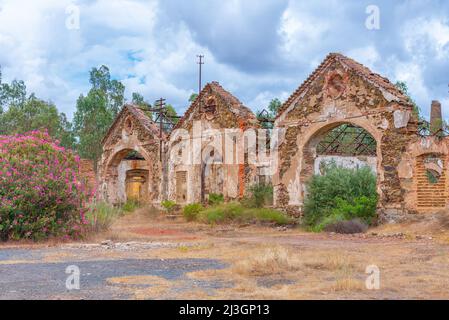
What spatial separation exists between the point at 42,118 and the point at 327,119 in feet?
93.8

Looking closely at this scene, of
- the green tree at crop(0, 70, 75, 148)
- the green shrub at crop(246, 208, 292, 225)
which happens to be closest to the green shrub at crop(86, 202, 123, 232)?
the green shrub at crop(246, 208, 292, 225)

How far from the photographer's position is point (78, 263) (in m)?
9.46

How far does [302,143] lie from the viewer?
1991 cm

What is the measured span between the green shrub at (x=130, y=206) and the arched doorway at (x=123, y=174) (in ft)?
2.80

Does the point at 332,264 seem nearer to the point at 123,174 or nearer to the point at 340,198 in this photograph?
the point at 340,198

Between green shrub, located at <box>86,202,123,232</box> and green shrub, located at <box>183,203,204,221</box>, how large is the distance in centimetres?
721

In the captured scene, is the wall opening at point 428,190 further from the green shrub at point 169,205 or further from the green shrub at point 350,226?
the green shrub at point 169,205

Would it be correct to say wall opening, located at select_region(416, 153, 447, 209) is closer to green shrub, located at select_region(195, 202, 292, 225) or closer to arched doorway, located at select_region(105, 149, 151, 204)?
green shrub, located at select_region(195, 202, 292, 225)

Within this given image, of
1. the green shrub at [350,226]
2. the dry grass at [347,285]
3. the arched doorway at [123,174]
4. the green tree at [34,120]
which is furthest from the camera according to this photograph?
the green tree at [34,120]

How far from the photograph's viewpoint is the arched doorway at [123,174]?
31.4 metres

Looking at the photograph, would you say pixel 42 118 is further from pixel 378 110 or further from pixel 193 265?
pixel 193 265

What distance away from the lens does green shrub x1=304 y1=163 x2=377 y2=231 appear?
17.2 m

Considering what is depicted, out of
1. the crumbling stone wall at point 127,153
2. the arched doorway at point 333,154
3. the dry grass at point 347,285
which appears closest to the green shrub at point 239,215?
the arched doorway at point 333,154
